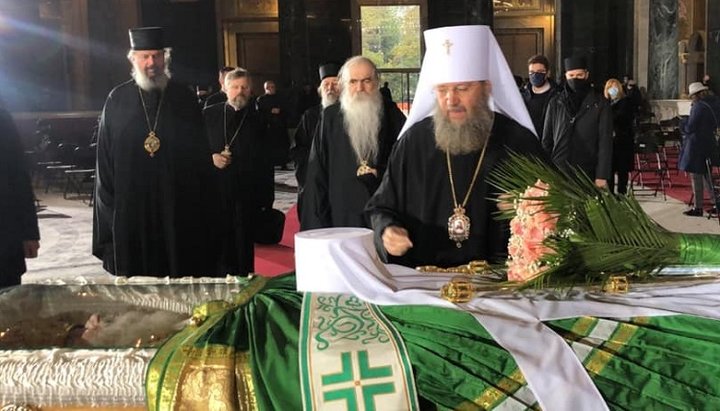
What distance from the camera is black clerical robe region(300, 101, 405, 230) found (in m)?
5.24

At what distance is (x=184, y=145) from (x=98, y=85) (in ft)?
44.7

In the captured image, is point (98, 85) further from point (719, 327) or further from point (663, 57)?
point (719, 327)

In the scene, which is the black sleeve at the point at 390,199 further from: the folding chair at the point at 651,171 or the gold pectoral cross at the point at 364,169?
the folding chair at the point at 651,171

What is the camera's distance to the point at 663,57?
61.0 ft

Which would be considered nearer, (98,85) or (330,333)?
(330,333)

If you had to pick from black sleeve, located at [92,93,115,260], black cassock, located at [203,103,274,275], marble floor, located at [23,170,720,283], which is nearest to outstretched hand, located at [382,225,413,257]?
black sleeve, located at [92,93,115,260]

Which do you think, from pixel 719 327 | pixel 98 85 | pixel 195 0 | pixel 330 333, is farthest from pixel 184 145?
pixel 195 0

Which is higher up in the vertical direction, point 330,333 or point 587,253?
point 587,253

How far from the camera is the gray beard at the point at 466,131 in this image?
3.06 m

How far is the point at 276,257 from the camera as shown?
282 inches

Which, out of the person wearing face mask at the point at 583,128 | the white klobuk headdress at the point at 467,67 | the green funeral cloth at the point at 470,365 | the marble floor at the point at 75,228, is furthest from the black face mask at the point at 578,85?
the green funeral cloth at the point at 470,365

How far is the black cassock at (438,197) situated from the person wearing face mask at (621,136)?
20.8 feet

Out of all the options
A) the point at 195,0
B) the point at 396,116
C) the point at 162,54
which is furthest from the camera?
the point at 195,0

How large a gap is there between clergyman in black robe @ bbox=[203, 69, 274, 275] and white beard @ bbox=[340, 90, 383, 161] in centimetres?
144
